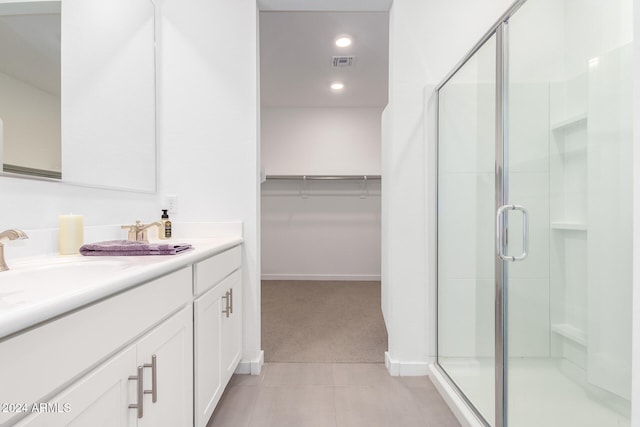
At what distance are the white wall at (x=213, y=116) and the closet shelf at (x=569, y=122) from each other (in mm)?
1517

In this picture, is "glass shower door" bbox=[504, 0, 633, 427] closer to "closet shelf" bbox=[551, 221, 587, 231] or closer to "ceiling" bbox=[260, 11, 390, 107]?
"closet shelf" bbox=[551, 221, 587, 231]

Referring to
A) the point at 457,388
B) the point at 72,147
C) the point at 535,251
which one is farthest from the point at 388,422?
the point at 72,147

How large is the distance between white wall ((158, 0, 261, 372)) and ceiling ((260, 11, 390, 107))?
63cm

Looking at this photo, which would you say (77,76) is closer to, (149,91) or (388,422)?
(149,91)

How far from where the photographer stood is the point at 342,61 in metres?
3.25

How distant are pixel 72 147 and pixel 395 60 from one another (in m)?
1.77

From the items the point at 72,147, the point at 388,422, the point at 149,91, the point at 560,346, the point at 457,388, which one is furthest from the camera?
the point at 149,91

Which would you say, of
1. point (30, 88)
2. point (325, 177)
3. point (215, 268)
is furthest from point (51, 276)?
point (325, 177)

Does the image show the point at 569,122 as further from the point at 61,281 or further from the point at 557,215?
Answer: the point at 61,281

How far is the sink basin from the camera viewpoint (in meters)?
0.66

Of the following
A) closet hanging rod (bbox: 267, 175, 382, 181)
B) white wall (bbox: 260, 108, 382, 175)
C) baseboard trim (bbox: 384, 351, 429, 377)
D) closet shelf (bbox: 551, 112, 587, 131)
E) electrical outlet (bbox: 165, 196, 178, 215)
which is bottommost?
baseboard trim (bbox: 384, 351, 429, 377)

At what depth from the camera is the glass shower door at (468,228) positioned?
149 centimetres

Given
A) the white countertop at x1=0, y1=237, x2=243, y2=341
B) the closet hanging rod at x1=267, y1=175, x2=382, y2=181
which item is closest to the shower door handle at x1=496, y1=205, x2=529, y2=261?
the white countertop at x1=0, y1=237, x2=243, y2=341

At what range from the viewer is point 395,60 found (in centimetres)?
204
